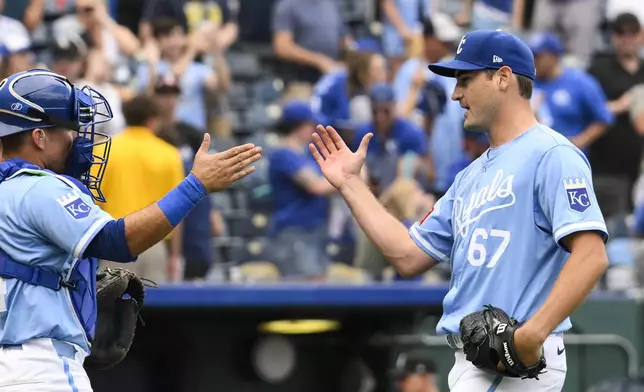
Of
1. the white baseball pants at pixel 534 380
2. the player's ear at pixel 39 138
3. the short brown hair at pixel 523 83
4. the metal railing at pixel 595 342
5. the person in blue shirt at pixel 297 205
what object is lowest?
the metal railing at pixel 595 342

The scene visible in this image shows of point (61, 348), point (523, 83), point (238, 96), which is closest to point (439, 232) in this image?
point (523, 83)

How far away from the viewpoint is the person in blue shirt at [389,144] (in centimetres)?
986

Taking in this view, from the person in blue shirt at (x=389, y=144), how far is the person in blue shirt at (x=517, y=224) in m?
4.89

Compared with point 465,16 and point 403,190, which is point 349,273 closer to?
point 403,190

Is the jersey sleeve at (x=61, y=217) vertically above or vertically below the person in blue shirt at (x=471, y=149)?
above

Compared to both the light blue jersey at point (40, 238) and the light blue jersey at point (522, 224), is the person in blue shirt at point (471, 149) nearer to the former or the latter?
the light blue jersey at point (522, 224)

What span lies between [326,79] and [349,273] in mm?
2227

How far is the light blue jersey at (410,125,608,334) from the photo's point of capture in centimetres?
447

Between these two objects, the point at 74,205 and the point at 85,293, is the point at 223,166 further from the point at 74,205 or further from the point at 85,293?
the point at 85,293

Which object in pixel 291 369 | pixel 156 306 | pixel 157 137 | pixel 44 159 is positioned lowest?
pixel 291 369

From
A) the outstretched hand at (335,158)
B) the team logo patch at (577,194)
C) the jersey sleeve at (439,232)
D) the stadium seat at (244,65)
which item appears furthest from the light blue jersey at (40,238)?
the stadium seat at (244,65)

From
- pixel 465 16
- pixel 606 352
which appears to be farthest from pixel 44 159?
pixel 465 16

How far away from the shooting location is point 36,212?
438 centimetres

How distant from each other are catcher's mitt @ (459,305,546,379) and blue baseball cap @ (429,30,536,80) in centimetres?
84
